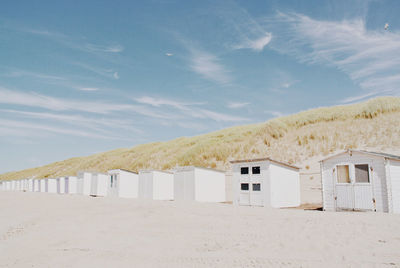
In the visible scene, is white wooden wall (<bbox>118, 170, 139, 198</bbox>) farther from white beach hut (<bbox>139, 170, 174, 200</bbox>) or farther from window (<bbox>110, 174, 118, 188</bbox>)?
white beach hut (<bbox>139, 170, 174, 200</bbox>)

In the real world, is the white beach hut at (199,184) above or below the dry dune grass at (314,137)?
below

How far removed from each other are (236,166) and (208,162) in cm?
1606

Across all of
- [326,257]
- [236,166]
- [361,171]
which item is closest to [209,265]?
[326,257]

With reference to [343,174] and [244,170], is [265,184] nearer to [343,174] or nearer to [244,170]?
[244,170]

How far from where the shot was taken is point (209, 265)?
22.8ft

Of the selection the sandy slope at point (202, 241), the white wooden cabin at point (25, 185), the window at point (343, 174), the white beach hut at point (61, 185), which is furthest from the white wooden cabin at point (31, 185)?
the window at point (343, 174)

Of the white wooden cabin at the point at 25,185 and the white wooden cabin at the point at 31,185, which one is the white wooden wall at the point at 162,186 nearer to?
the white wooden cabin at the point at 31,185

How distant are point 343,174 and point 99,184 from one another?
2409cm

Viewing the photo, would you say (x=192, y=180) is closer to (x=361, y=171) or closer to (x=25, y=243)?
(x=361, y=171)

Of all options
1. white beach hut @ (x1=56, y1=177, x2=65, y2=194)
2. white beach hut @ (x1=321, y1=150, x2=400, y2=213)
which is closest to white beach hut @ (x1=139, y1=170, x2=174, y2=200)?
white beach hut @ (x1=321, y1=150, x2=400, y2=213)

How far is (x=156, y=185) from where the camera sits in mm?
25734

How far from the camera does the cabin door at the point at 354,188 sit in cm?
1452

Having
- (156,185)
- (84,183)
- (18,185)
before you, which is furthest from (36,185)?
(156,185)

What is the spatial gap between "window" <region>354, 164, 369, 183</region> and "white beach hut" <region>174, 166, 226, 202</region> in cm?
1124
